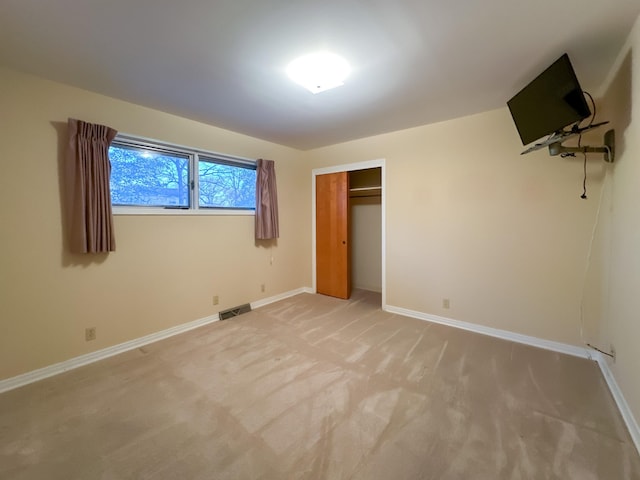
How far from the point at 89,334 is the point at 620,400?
4239 millimetres

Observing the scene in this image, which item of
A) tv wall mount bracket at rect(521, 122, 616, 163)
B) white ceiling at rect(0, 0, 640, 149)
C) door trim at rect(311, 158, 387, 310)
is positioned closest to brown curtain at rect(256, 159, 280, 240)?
door trim at rect(311, 158, 387, 310)

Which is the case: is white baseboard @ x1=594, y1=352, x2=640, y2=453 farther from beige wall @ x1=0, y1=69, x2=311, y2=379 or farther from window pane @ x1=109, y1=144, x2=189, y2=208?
window pane @ x1=109, y1=144, x2=189, y2=208

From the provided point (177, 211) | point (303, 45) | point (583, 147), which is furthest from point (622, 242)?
point (177, 211)

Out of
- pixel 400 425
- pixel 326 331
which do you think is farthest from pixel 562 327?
pixel 326 331

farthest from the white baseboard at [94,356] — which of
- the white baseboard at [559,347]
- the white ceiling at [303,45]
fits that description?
the white baseboard at [559,347]

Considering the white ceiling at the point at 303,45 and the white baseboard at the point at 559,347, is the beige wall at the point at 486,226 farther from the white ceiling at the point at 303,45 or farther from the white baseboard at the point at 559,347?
the white ceiling at the point at 303,45

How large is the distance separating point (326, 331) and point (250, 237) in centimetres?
173

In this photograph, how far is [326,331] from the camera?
Result: 3.12 metres

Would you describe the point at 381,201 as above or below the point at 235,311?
above

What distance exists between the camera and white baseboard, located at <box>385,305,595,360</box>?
8.42 ft

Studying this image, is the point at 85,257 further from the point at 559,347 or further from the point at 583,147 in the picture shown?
the point at 559,347

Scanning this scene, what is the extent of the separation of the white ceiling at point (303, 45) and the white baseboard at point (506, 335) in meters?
2.38

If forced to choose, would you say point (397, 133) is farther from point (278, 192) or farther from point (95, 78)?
point (95, 78)

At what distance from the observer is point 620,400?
1.83m
